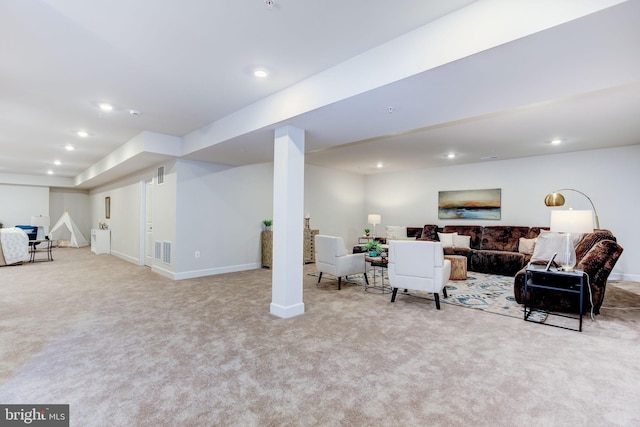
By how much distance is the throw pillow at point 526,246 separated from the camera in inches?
239

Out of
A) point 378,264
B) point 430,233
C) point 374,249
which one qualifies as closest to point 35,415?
point 378,264

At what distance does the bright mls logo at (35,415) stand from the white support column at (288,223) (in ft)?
6.63

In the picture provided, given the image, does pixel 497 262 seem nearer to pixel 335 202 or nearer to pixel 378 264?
pixel 378 264

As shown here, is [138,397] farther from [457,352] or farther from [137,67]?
[137,67]

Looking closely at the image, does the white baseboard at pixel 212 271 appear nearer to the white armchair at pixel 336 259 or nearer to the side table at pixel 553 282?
the white armchair at pixel 336 259

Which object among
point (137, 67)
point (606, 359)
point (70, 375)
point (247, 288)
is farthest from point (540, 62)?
point (247, 288)

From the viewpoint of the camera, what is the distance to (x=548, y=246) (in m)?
4.12

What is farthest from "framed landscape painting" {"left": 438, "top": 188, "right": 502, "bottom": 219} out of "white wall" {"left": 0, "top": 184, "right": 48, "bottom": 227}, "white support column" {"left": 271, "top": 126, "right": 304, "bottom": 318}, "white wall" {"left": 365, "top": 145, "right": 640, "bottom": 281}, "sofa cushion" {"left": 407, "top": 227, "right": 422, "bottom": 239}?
"white wall" {"left": 0, "top": 184, "right": 48, "bottom": 227}

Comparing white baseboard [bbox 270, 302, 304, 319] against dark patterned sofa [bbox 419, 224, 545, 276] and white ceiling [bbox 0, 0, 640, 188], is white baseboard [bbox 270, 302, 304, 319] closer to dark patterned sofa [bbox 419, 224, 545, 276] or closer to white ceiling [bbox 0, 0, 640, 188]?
white ceiling [bbox 0, 0, 640, 188]

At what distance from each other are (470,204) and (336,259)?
4353mm

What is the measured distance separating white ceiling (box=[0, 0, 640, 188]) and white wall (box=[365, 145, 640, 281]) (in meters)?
1.06

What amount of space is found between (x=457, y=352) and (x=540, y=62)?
2.32m

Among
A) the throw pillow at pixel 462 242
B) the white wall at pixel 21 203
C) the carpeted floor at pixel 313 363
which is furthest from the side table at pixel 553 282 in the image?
the white wall at pixel 21 203

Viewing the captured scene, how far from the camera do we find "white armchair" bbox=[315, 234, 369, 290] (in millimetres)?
4730
